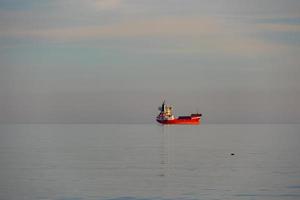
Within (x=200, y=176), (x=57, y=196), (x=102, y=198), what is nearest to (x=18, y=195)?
(x=57, y=196)

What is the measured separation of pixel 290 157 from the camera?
6869 cm

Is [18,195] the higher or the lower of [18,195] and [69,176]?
the lower

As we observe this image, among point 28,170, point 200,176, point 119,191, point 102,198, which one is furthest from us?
point 28,170

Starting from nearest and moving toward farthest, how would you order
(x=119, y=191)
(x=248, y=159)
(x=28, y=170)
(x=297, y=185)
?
(x=119, y=191) → (x=297, y=185) → (x=28, y=170) → (x=248, y=159)

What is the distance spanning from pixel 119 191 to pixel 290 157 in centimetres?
3335

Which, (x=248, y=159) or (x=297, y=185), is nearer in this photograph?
(x=297, y=185)

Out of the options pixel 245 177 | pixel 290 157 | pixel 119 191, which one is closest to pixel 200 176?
pixel 245 177

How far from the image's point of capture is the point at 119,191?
133ft

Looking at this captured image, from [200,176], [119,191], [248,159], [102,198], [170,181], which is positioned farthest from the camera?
[248,159]

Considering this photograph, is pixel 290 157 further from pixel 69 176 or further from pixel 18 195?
pixel 18 195

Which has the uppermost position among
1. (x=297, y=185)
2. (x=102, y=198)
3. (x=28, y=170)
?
(x=28, y=170)

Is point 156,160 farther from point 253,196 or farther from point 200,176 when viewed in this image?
point 253,196

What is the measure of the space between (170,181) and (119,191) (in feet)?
22.4

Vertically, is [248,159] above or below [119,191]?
above
